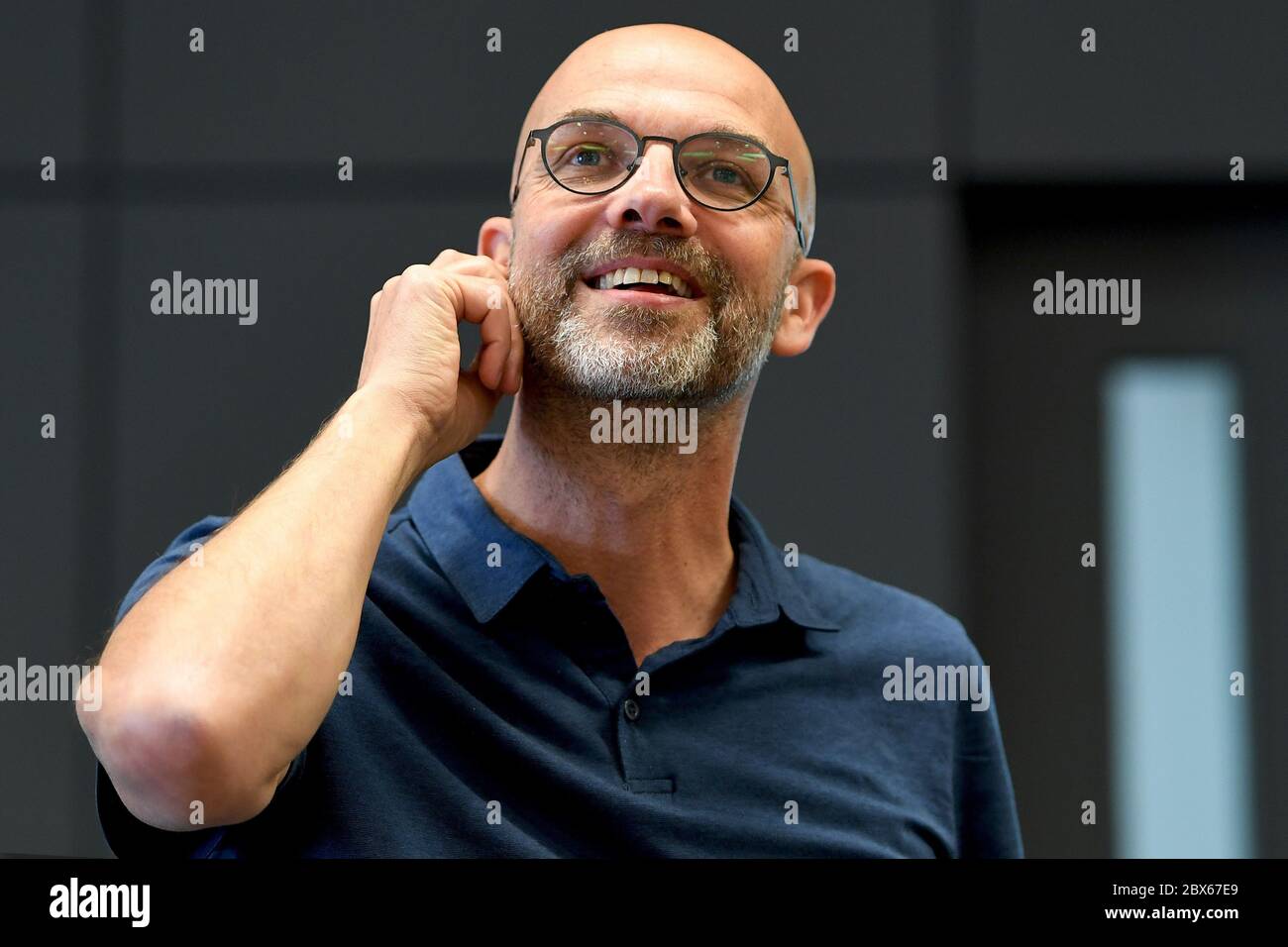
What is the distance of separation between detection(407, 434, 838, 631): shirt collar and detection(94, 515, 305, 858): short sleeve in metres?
0.32

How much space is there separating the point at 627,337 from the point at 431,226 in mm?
474

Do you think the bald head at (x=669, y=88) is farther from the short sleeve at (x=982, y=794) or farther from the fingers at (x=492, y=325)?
the short sleeve at (x=982, y=794)

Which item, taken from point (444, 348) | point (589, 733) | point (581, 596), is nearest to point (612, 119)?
point (444, 348)

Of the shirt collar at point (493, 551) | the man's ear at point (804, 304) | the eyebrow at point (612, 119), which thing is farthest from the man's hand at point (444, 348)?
the man's ear at point (804, 304)

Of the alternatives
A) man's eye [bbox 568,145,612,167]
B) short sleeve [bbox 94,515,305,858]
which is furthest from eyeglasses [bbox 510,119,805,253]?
short sleeve [bbox 94,515,305,858]

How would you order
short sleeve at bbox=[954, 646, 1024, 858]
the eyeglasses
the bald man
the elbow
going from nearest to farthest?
1. the elbow
2. the bald man
3. the eyeglasses
4. short sleeve at bbox=[954, 646, 1024, 858]

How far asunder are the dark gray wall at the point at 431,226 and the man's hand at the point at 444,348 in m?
0.33

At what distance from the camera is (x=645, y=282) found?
163 centimetres

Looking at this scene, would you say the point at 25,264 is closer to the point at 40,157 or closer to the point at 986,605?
the point at 40,157

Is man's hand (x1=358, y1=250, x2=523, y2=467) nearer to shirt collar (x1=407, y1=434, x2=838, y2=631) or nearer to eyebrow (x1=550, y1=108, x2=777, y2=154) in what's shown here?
shirt collar (x1=407, y1=434, x2=838, y2=631)

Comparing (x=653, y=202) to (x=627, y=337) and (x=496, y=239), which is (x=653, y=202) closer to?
(x=627, y=337)

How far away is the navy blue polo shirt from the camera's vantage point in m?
1.42

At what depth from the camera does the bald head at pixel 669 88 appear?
65.5 inches
